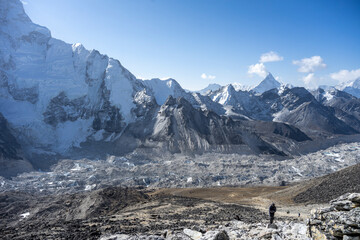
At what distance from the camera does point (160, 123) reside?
114062 mm

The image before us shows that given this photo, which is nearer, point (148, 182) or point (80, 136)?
point (148, 182)

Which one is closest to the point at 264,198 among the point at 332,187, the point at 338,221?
the point at 332,187

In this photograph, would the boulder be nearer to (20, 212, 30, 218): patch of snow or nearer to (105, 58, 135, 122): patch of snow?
(20, 212, 30, 218): patch of snow

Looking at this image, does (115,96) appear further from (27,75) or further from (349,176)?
(349,176)

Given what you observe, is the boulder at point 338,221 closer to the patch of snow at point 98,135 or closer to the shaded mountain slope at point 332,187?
the shaded mountain slope at point 332,187

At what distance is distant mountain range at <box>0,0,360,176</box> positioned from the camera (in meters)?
103

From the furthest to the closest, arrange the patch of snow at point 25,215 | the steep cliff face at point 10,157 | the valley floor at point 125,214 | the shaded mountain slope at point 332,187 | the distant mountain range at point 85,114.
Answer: the distant mountain range at point 85,114 < the steep cliff face at point 10,157 < the patch of snow at point 25,215 < the shaded mountain slope at point 332,187 < the valley floor at point 125,214

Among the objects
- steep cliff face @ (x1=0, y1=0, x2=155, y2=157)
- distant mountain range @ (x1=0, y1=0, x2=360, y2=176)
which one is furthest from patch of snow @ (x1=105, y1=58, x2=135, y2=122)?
distant mountain range @ (x1=0, y1=0, x2=360, y2=176)

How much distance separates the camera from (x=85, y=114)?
410 feet

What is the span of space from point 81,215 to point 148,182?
1529 inches

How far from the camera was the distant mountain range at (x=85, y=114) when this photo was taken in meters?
103

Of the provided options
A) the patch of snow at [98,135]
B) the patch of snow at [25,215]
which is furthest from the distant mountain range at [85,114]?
the patch of snow at [25,215]

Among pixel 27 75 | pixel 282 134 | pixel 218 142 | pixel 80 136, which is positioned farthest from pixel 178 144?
pixel 27 75

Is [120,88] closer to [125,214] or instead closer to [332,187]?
[125,214]
